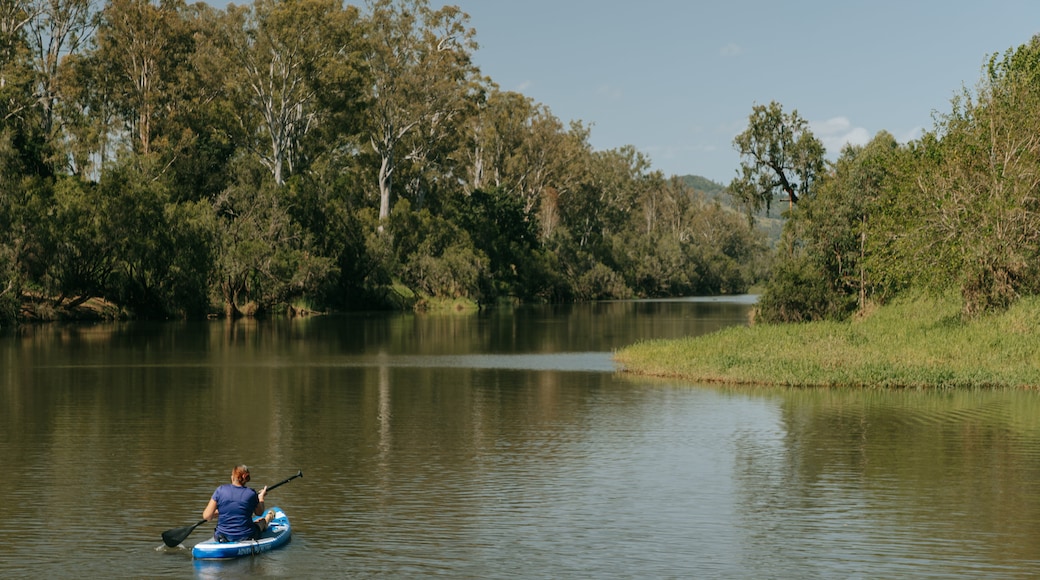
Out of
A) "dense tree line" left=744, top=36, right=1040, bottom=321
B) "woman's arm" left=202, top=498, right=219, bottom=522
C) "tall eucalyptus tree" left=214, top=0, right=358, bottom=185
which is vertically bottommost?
"woman's arm" left=202, top=498, right=219, bottom=522

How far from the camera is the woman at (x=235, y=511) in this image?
18.6m

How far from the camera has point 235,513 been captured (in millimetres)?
18609

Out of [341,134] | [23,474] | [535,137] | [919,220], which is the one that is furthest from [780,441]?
[535,137]

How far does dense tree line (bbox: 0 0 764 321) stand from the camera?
81.6m

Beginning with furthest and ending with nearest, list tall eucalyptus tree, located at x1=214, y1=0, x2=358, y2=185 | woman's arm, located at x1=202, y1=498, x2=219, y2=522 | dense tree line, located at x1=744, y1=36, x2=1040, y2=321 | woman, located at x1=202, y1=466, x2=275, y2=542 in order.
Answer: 1. tall eucalyptus tree, located at x1=214, y1=0, x2=358, y2=185
2. dense tree line, located at x1=744, y1=36, x2=1040, y2=321
3. woman's arm, located at x1=202, y1=498, x2=219, y2=522
4. woman, located at x1=202, y1=466, x2=275, y2=542

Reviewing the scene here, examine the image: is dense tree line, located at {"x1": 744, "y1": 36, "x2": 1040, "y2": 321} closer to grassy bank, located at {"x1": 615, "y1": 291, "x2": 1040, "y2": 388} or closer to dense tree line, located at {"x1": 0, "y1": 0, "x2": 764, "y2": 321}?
grassy bank, located at {"x1": 615, "y1": 291, "x2": 1040, "y2": 388}

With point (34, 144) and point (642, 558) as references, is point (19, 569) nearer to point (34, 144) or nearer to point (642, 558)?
point (642, 558)

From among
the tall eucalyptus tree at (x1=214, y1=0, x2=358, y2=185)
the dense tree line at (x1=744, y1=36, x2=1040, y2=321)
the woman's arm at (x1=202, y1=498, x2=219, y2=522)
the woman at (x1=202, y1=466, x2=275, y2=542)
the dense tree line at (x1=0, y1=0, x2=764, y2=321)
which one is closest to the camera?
the woman at (x1=202, y1=466, x2=275, y2=542)

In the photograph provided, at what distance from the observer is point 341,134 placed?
109m

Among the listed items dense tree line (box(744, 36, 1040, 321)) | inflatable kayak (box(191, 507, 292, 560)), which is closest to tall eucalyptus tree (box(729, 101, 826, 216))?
dense tree line (box(744, 36, 1040, 321))

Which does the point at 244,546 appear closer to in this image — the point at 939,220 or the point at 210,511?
the point at 210,511

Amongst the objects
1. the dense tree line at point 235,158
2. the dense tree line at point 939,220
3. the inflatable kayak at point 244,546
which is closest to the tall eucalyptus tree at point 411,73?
the dense tree line at point 235,158

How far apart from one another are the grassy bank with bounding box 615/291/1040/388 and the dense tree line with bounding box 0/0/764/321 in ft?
141

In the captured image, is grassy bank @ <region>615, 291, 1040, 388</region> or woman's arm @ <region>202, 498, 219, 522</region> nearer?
woman's arm @ <region>202, 498, 219, 522</region>
